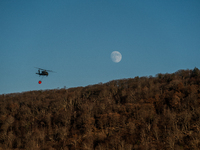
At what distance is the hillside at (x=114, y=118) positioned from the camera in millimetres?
41781

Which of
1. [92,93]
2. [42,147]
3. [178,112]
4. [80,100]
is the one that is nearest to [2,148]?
[42,147]

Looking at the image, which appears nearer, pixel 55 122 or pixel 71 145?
pixel 71 145

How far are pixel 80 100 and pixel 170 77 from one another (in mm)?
30638

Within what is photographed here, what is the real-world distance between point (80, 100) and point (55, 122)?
11.7 m

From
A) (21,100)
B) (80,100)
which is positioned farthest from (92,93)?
(21,100)

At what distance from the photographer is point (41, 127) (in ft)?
183

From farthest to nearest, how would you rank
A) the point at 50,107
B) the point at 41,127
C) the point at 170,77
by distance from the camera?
the point at 170,77, the point at 50,107, the point at 41,127

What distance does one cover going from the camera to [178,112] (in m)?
50.5

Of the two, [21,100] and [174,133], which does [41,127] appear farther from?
[174,133]

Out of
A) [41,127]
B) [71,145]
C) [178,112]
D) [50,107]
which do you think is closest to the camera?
[71,145]

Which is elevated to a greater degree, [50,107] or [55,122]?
[50,107]

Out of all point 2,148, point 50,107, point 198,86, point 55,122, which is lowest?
point 2,148

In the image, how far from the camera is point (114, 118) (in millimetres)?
50125

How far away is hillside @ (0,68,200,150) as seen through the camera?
137ft
